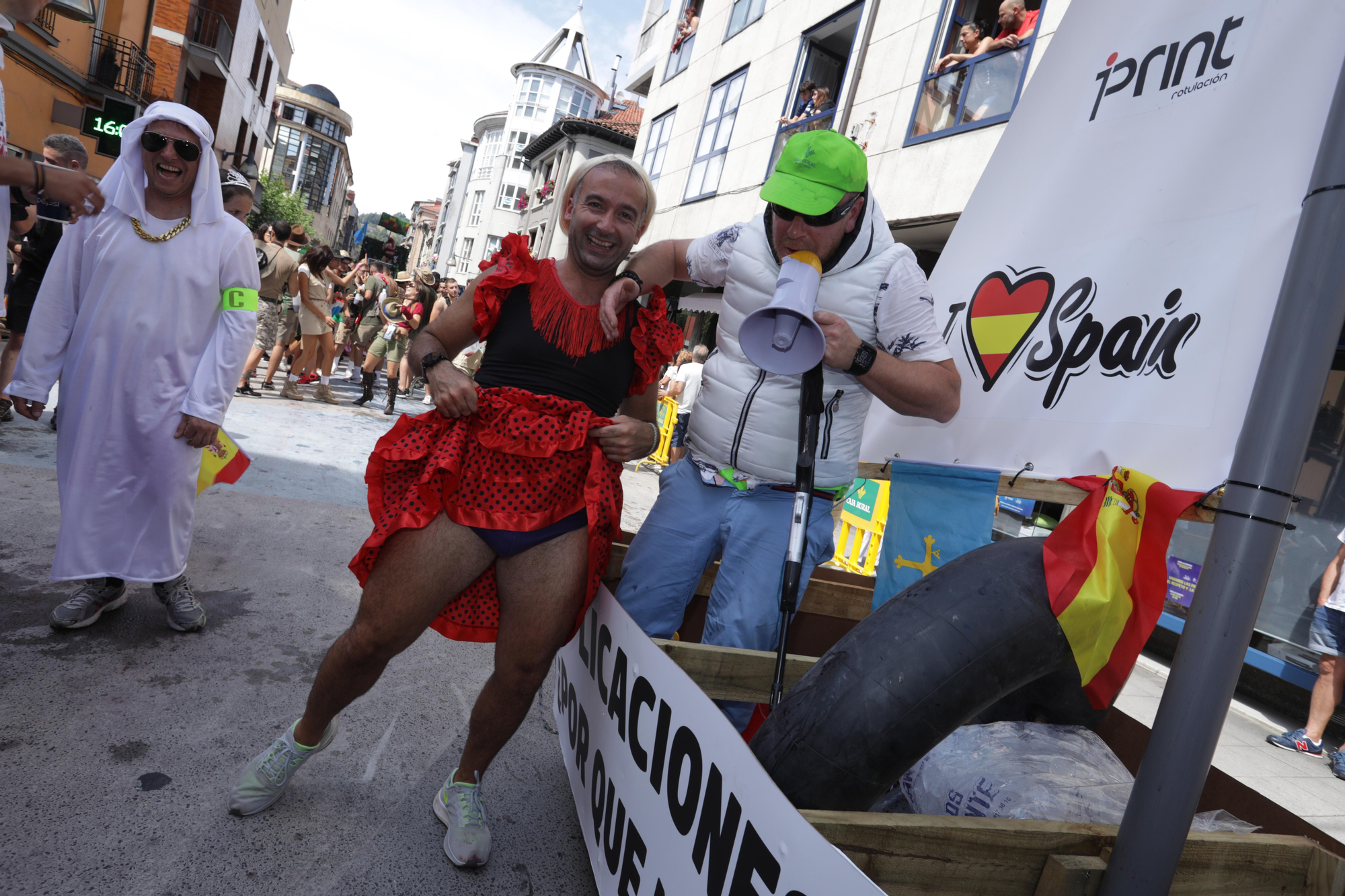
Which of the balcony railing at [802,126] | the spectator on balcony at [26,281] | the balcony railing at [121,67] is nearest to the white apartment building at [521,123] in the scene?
the balcony railing at [121,67]

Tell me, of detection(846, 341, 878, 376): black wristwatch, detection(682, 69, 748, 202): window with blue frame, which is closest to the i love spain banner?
detection(846, 341, 878, 376): black wristwatch

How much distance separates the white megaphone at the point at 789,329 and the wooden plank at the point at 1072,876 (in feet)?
3.41

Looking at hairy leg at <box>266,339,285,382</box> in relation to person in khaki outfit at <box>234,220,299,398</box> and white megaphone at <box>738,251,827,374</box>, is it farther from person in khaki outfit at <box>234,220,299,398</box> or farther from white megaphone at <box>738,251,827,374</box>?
white megaphone at <box>738,251,827,374</box>

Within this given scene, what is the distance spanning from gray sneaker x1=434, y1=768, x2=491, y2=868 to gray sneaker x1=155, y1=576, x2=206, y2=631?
5.10ft

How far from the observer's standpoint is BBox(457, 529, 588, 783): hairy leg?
2115 millimetres

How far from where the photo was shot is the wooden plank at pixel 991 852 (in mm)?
1267

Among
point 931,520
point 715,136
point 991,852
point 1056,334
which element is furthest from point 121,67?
point 991,852

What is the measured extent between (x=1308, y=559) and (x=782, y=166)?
6413 millimetres

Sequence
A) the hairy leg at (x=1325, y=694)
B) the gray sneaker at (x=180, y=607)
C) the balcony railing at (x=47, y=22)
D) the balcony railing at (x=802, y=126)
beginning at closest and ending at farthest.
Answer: the gray sneaker at (x=180, y=607) → the hairy leg at (x=1325, y=694) → the balcony railing at (x=802, y=126) → the balcony railing at (x=47, y=22)

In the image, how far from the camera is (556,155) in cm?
3638

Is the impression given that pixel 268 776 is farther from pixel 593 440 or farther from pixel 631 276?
pixel 631 276

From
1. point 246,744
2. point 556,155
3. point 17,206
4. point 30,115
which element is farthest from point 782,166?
point 556,155

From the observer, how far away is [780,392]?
2078 mm

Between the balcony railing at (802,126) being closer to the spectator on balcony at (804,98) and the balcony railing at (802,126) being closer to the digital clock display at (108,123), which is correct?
the spectator on balcony at (804,98)
